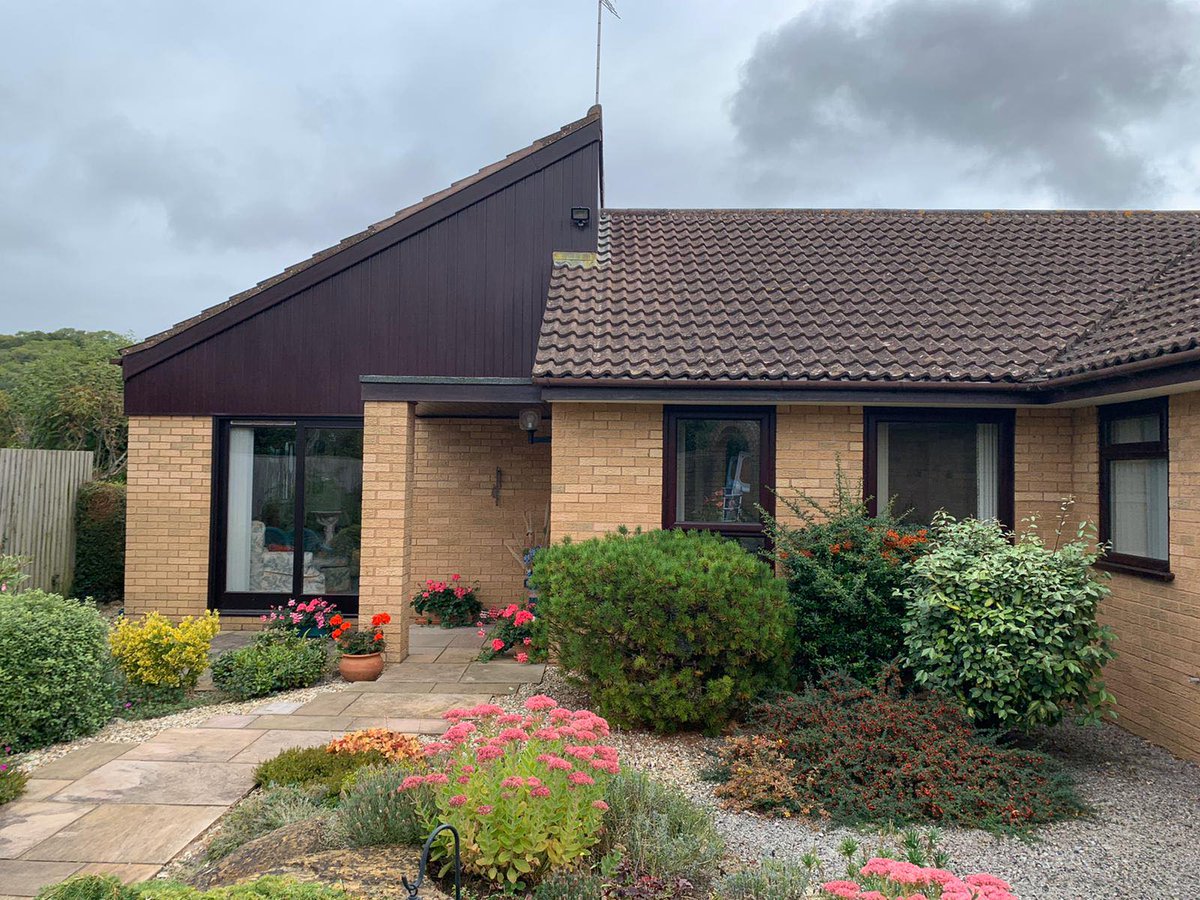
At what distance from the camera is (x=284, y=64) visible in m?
14.7

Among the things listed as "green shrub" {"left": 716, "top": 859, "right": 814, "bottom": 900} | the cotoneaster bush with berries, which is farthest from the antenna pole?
"green shrub" {"left": 716, "top": 859, "right": 814, "bottom": 900}

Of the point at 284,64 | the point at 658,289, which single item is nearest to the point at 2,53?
the point at 284,64

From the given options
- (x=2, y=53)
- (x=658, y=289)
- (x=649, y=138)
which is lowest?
(x=658, y=289)

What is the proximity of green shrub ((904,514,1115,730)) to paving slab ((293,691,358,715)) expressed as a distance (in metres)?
4.67

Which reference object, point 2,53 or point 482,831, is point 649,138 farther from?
point 482,831

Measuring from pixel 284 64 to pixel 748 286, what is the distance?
35.3 ft

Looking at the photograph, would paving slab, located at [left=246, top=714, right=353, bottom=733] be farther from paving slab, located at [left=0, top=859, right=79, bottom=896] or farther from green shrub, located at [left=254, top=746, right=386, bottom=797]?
paving slab, located at [left=0, top=859, right=79, bottom=896]

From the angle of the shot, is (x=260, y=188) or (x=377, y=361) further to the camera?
(x=260, y=188)

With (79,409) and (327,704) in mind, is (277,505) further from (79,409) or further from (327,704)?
(79,409)

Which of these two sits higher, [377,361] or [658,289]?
[658,289]

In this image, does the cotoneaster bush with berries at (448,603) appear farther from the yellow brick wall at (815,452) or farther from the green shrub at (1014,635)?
the green shrub at (1014,635)

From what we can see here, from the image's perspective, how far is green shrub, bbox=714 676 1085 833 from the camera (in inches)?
182

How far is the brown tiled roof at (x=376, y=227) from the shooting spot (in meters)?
9.63

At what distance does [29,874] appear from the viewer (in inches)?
146
